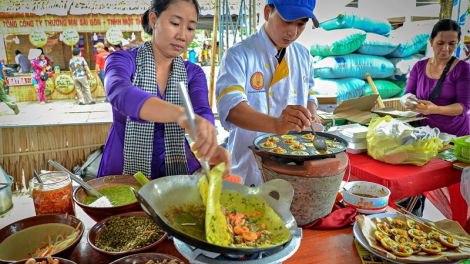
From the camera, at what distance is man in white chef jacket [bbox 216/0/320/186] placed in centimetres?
195

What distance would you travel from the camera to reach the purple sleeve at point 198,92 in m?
1.90

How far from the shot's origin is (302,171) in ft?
4.69

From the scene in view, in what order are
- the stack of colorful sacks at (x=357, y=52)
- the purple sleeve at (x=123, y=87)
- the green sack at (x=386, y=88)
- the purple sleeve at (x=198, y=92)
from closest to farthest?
the purple sleeve at (x=123, y=87)
the purple sleeve at (x=198, y=92)
the stack of colorful sacks at (x=357, y=52)
the green sack at (x=386, y=88)

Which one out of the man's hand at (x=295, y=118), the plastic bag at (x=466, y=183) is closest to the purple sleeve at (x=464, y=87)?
the plastic bag at (x=466, y=183)

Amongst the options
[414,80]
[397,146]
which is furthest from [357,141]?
[414,80]

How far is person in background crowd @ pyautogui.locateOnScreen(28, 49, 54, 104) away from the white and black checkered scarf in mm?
3051

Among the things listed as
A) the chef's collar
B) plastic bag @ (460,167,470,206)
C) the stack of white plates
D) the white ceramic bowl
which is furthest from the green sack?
the white ceramic bowl

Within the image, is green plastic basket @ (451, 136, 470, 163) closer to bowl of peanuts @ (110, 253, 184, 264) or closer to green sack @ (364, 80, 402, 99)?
bowl of peanuts @ (110, 253, 184, 264)

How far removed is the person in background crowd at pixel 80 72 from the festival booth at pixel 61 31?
0.19 ft

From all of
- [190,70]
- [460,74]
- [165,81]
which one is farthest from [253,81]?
[460,74]

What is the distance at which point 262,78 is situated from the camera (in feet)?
7.48

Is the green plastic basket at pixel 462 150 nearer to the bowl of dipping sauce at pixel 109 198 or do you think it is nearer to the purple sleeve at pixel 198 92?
the purple sleeve at pixel 198 92

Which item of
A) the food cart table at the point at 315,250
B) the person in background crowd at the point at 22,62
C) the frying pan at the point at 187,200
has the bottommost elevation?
the food cart table at the point at 315,250

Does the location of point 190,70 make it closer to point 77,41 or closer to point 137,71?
point 137,71
